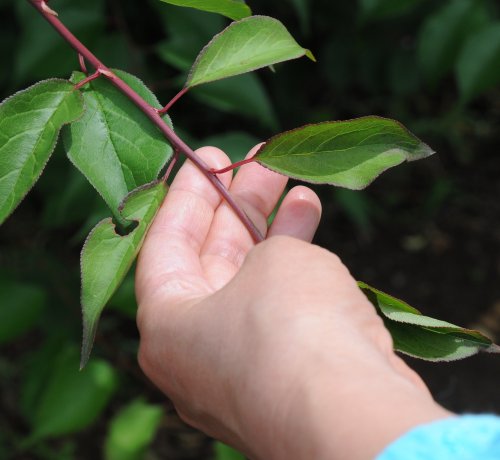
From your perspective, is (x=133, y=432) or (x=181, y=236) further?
(x=133, y=432)

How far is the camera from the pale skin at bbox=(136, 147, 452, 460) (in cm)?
69

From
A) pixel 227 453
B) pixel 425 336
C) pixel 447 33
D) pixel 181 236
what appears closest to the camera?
pixel 425 336

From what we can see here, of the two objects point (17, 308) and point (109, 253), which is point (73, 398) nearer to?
point (17, 308)

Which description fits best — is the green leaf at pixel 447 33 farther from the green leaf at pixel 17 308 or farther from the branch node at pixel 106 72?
the branch node at pixel 106 72

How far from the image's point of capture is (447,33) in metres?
1.78

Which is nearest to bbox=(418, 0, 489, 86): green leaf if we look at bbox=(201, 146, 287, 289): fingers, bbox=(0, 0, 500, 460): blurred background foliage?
bbox=(0, 0, 500, 460): blurred background foliage

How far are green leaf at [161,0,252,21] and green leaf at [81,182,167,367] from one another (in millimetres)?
189

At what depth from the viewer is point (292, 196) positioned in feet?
3.41

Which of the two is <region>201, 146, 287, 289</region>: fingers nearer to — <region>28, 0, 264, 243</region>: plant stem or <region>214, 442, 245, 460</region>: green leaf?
<region>28, 0, 264, 243</region>: plant stem

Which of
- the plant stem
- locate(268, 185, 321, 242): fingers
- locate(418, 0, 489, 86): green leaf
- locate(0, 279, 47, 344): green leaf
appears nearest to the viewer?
the plant stem

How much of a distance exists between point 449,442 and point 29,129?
504mm

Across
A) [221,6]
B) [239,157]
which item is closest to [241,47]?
[221,6]

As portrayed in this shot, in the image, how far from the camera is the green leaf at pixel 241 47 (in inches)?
37.5

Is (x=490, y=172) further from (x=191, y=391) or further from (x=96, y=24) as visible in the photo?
(x=191, y=391)
